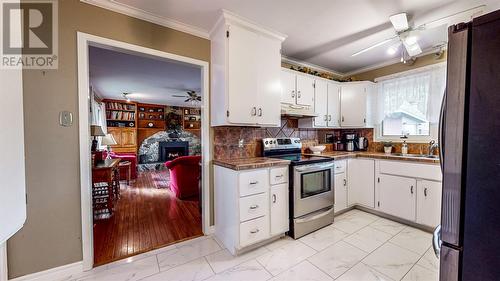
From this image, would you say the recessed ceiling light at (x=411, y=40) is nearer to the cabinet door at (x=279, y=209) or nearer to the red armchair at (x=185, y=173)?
the cabinet door at (x=279, y=209)

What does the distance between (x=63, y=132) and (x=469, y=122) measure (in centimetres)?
257

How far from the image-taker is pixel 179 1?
1.86 m

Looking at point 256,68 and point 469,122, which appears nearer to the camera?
point 469,122

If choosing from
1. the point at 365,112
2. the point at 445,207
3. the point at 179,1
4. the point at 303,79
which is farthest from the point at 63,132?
the point at 365,112

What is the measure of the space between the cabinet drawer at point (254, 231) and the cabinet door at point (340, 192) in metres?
1.32

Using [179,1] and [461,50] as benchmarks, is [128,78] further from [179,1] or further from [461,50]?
[461,50]

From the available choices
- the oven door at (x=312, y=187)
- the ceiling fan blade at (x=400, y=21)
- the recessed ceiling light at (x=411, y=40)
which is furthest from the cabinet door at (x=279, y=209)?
the recessed ceiling light at (x=411, y=40)

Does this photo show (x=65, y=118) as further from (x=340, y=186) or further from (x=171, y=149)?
(x=171, y=149)

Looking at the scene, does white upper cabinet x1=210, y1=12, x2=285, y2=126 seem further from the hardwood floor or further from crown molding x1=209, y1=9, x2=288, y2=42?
the hardwood floor

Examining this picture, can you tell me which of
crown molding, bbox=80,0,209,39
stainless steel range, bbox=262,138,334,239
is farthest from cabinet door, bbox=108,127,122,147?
stainless steel range, bbox=262,138,334,239

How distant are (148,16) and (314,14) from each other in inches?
67.7

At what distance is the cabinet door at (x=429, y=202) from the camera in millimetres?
2363

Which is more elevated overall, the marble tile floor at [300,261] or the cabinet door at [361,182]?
the cabinet door at [361,182]

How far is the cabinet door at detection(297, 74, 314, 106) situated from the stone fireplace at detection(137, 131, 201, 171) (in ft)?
19.6
